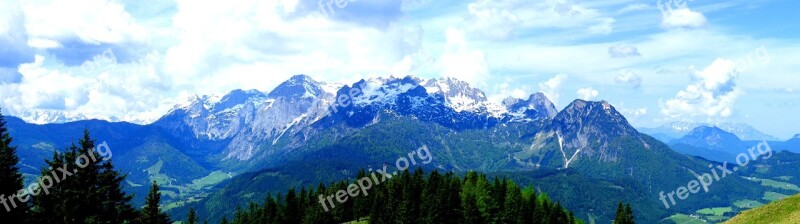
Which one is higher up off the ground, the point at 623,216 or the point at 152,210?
the point at 152,210

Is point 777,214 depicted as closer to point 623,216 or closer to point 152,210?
point 623,216

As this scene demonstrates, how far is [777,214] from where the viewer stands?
7012 cm

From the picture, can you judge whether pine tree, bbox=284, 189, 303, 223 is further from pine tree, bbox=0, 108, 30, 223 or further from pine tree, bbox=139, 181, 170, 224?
pine tree, bbox=0, 108, 30, 223

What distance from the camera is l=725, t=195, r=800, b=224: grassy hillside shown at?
66.1 m

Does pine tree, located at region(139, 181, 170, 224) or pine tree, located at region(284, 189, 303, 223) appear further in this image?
pine tree, located at region(284, 189, 303, 223)

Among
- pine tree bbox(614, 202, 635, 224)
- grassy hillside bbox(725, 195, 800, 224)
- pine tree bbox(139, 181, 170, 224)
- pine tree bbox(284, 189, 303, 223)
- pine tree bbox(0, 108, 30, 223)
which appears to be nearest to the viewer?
pine tree bbox(0, 108, 30, 223)

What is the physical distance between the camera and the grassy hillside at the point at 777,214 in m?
66.1

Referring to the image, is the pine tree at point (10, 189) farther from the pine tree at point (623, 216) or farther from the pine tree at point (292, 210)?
the pine tree at point (623, 216)

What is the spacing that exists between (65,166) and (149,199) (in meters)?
11.8

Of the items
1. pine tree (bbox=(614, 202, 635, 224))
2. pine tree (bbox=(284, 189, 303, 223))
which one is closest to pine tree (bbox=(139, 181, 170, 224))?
pine tree (bbox=(284, 189, 303, 223))

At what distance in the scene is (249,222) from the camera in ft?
458

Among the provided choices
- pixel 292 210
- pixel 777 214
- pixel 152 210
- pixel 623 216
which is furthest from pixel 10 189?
pixel 623 216

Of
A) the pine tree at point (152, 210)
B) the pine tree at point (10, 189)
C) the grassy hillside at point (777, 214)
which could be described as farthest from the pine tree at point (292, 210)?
the grassy hillside at point (777, 214)

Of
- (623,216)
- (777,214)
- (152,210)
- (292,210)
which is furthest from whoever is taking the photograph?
(292,210)
